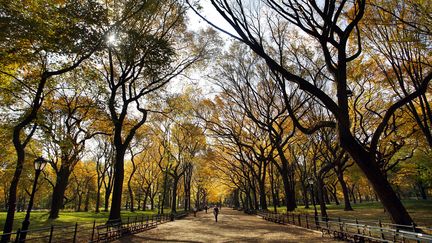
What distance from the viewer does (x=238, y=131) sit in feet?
93.3

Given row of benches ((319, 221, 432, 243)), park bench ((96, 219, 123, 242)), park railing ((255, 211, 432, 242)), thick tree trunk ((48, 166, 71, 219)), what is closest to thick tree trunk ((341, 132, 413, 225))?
park railing ((255, 211, 432, 242))

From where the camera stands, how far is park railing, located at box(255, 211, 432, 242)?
22.4 ft

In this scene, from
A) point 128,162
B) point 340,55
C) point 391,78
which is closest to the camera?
point 340,55

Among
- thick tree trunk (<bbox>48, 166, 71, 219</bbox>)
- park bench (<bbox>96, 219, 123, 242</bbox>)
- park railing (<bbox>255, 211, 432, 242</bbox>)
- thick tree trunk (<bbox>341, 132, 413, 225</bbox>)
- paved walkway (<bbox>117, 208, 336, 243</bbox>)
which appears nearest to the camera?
park railing (<bbox>255, 211, 432, 242</bbox>)

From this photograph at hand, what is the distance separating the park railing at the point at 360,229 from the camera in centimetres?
684

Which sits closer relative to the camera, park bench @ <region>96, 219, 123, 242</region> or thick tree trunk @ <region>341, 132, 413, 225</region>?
thick tree trunk @ <region>341, 132, 413, 225</region>

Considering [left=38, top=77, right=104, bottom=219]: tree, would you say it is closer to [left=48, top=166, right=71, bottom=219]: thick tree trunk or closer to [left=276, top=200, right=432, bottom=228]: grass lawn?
[left=48, top=166, right=71, bottom=219]: thick tree trunk

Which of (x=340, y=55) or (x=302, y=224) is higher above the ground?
(x=340, y=55)

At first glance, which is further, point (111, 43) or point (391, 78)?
point (391, 78)

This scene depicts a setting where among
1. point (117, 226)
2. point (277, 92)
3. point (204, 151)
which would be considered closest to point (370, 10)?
point (277, 92)

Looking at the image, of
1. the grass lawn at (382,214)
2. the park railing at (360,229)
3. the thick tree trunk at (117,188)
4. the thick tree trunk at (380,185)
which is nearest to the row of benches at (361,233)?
the park railing at (360,229)

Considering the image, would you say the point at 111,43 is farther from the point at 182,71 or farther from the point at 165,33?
the point at 182,71

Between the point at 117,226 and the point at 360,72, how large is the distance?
1919 cm

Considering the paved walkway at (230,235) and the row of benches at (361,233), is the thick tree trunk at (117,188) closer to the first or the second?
the paved walkway at (230,235)
